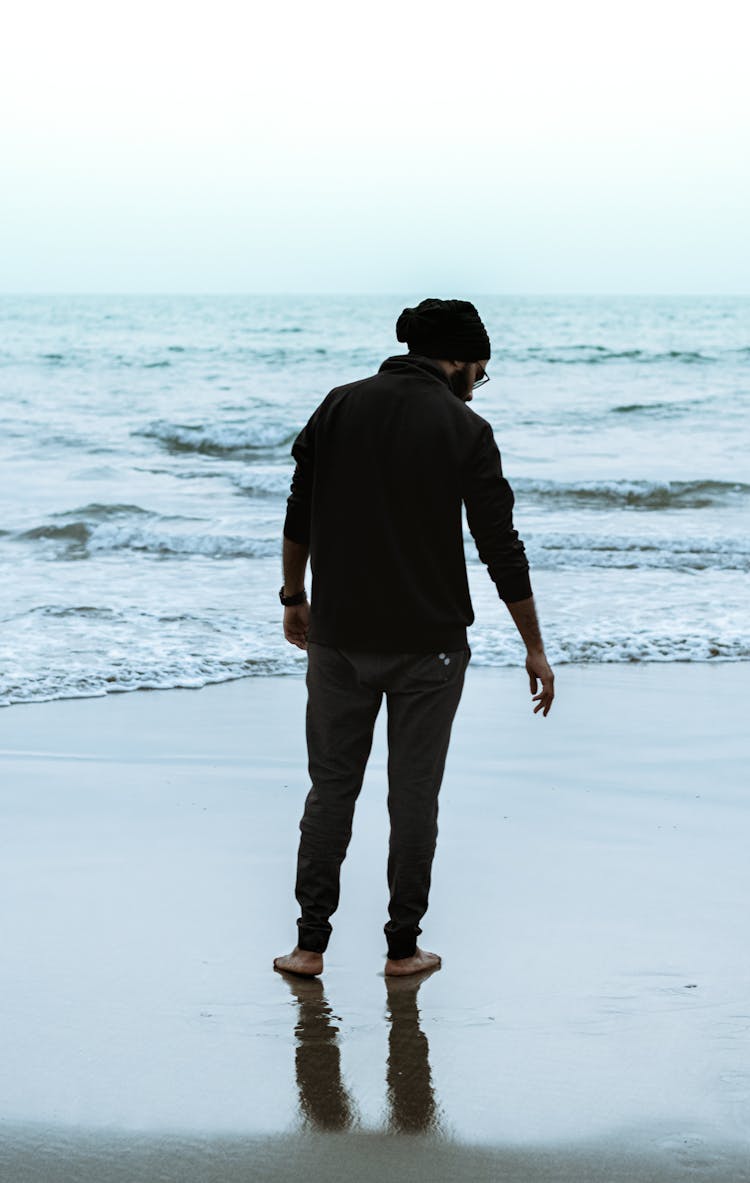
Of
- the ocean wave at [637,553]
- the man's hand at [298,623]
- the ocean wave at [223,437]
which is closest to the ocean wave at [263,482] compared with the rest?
the ocean wave at [223,437]

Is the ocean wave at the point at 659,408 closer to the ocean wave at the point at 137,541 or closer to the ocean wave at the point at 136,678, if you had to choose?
the ocean wave at the point at 137,541

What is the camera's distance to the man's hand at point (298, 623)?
10.7 feet

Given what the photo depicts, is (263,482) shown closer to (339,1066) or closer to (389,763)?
(389,763)

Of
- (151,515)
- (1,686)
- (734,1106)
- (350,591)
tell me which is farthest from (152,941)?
(151,515)

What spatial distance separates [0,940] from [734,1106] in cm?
179

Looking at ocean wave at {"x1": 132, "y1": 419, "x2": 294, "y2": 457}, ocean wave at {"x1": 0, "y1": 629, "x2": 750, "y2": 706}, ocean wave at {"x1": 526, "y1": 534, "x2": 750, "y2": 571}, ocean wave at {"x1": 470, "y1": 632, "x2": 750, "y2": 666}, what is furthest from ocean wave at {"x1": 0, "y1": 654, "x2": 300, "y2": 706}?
ocean wave at {"x1": 132, "y1": 419, "x2": 294, "y2": 457}

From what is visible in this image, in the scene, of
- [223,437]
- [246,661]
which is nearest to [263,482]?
[223,437]

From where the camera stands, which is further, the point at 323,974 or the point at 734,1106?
the point at 323,974

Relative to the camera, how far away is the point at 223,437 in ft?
66.8

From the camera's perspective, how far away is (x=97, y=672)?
653cm

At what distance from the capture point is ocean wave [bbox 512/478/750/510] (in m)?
14.1

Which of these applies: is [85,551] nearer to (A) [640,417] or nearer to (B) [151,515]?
(B) [151,515]

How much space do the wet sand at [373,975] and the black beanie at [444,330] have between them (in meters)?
1.48

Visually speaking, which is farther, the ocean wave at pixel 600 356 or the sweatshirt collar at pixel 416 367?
the ocean wave at pixel 600 356
